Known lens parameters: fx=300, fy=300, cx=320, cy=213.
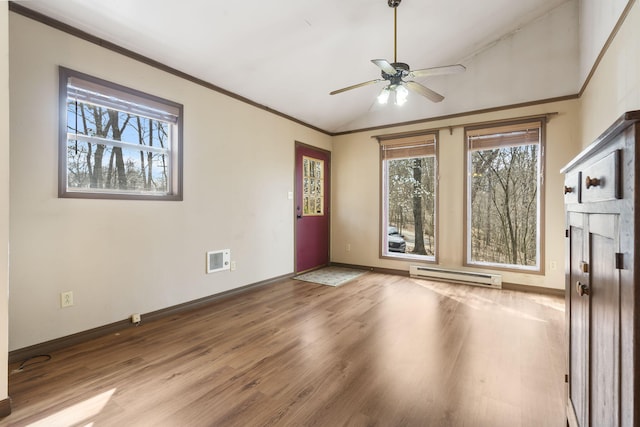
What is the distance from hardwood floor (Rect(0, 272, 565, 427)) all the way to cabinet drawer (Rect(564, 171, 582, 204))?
1.18m

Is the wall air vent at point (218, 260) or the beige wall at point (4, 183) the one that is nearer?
the beige wall at point (4, 183)

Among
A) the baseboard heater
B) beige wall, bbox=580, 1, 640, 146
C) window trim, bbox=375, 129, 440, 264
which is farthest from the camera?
window trim, bbox=375, 129, 440, 264

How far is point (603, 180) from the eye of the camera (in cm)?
80

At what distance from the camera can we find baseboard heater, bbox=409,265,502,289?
13.4ft

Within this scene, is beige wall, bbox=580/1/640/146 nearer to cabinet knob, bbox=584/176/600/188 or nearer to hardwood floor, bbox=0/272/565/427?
cabinet knob, bbox=584/176/600/188

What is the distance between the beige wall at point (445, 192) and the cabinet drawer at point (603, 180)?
348 centimetres

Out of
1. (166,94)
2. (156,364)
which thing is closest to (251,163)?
(166,94)

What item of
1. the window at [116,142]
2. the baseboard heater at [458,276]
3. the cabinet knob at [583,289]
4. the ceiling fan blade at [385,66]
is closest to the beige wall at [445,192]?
the baseboard heater at [458,276]

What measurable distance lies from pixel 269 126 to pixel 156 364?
3.18 m

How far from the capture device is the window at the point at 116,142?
7.87 ft

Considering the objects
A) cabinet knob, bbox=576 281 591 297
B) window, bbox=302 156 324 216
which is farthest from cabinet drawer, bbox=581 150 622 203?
window, bbox=302 156 324 216

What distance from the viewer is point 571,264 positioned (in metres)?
1.25

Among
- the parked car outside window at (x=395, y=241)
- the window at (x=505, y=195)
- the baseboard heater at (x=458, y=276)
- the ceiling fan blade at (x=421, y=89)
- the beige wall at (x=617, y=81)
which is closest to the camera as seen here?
the beige wall at (x=617, y=81)

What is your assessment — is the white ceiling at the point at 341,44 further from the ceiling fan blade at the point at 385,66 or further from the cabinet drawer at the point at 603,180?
the cabinet drawer at the point at 603,180
